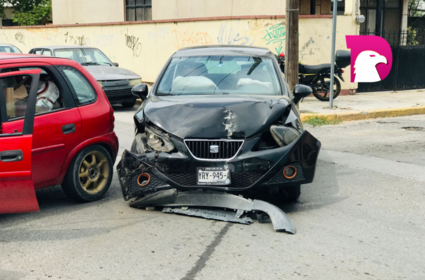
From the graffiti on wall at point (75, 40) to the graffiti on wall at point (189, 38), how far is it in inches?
191

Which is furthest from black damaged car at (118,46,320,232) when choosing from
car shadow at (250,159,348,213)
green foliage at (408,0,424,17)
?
green foliage at (408,0,424,17)

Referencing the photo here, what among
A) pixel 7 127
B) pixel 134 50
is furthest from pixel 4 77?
pixel 134 50

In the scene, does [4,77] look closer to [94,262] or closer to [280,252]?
[94,262]

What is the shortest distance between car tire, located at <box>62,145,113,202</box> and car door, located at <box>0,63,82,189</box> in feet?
0.53

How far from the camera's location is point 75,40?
2197 centimetres

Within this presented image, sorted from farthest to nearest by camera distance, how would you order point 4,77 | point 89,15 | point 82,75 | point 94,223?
point 89,15
point 82,75
point 94,223
point 4,77

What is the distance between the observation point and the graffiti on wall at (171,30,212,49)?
1734 centimetres

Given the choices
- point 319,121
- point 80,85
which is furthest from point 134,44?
point 80,85

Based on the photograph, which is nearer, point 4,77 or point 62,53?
point 4,77

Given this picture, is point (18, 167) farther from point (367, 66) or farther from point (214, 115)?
point (367, 66)

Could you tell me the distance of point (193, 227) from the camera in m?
5.21

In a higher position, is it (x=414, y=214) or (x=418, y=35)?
(x=418, y=35)

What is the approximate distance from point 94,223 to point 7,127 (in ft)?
3.77

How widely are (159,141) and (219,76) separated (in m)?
1.60
